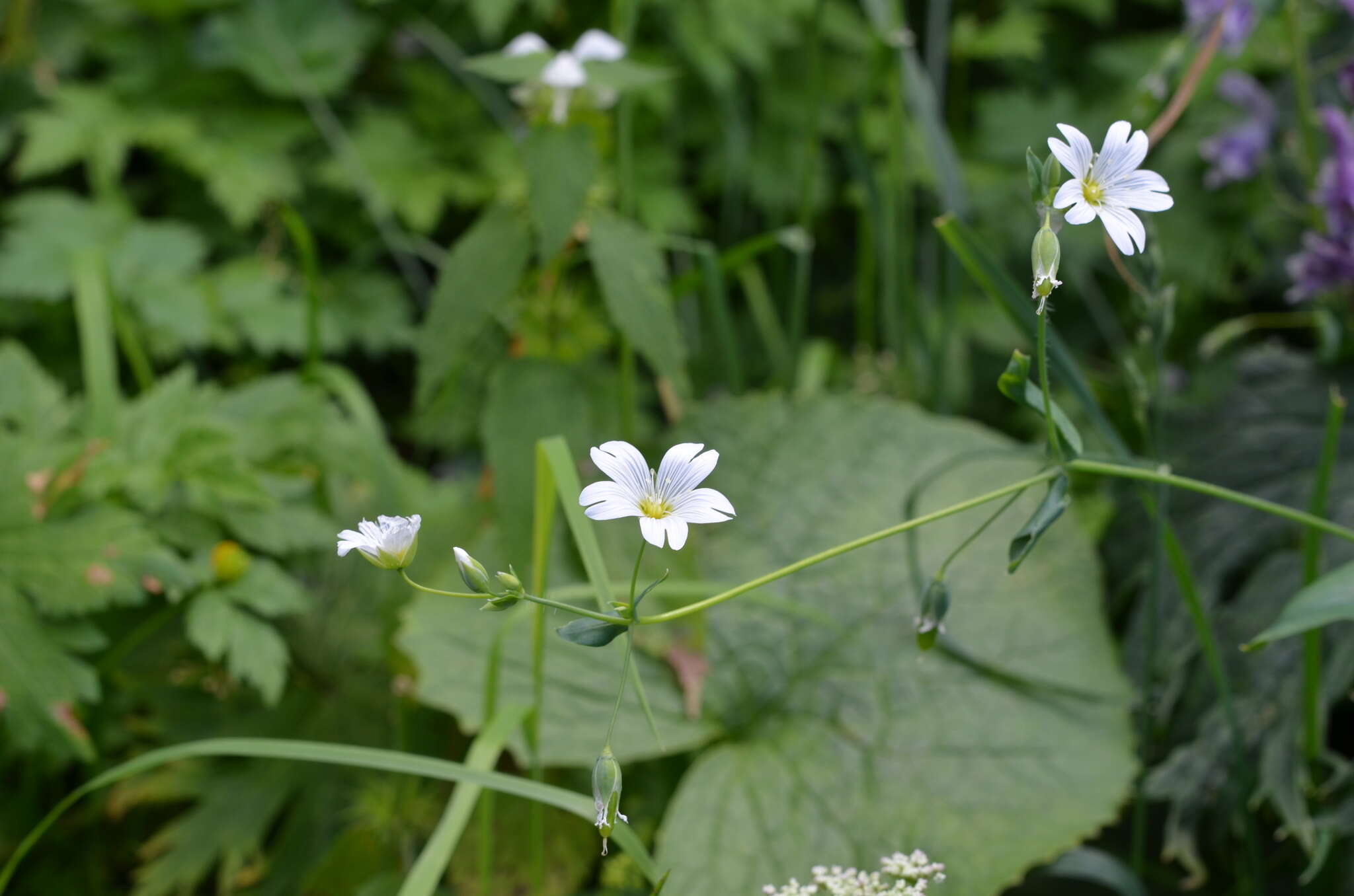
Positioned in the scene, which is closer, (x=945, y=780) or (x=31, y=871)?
(x=945, y=780)

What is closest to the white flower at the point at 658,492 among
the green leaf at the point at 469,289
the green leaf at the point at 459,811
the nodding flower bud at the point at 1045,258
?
the nodding flower bud at the point at 1045,258

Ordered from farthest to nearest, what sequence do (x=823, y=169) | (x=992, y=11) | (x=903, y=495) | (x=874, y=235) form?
(x=992, y=11), (x=823, y=169), (x=874, y=235), (x=903, y=495)

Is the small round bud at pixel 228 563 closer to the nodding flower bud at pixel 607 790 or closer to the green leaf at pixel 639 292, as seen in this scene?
the green leaf at pixel 639 292

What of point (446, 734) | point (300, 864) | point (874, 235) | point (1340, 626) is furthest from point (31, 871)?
point (1340, 626)

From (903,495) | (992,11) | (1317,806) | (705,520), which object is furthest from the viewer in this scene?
(992,11)

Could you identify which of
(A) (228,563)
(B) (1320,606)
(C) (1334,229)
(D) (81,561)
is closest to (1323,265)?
(C) (1334,229)

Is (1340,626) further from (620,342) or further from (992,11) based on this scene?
(992,11)

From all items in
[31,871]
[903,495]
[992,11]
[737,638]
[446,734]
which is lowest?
[31,871]
